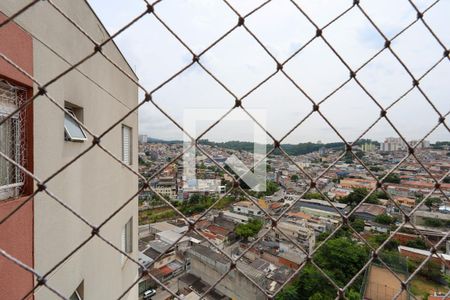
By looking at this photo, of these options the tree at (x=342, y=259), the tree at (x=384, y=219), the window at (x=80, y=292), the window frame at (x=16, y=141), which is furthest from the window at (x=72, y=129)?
the tree at (x=384, y=219)

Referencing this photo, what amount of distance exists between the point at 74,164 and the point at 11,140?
553 mm

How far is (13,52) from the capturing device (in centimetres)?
108

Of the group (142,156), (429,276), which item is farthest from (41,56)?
(429,276)

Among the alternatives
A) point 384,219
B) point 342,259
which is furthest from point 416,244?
point 342,259

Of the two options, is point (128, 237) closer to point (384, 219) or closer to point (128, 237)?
point (128, 237)

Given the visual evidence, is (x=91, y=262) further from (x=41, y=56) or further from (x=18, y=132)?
(x=41, y=56)

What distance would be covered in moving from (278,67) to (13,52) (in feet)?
3.54

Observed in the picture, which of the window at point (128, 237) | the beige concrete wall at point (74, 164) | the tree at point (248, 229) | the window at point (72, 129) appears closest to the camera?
the beige concrete wall at point (74, 164)

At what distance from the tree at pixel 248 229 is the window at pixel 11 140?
13.2 meters

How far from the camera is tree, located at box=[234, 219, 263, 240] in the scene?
13.6 metres

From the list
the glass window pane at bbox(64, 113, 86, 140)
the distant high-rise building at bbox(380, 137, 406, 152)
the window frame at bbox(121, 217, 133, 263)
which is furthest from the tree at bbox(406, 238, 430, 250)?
the glass window pane at bbox(64, 113, 86, 140)

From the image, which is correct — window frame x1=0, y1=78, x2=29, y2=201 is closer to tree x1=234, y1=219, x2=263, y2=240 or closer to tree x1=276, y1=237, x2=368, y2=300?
tree x1=276, y1=237, x2=368, y2=300

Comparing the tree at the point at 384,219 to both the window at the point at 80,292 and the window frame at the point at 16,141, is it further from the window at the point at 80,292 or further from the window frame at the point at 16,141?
the window frame at the point at 16,141

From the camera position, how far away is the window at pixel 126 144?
317 cm
